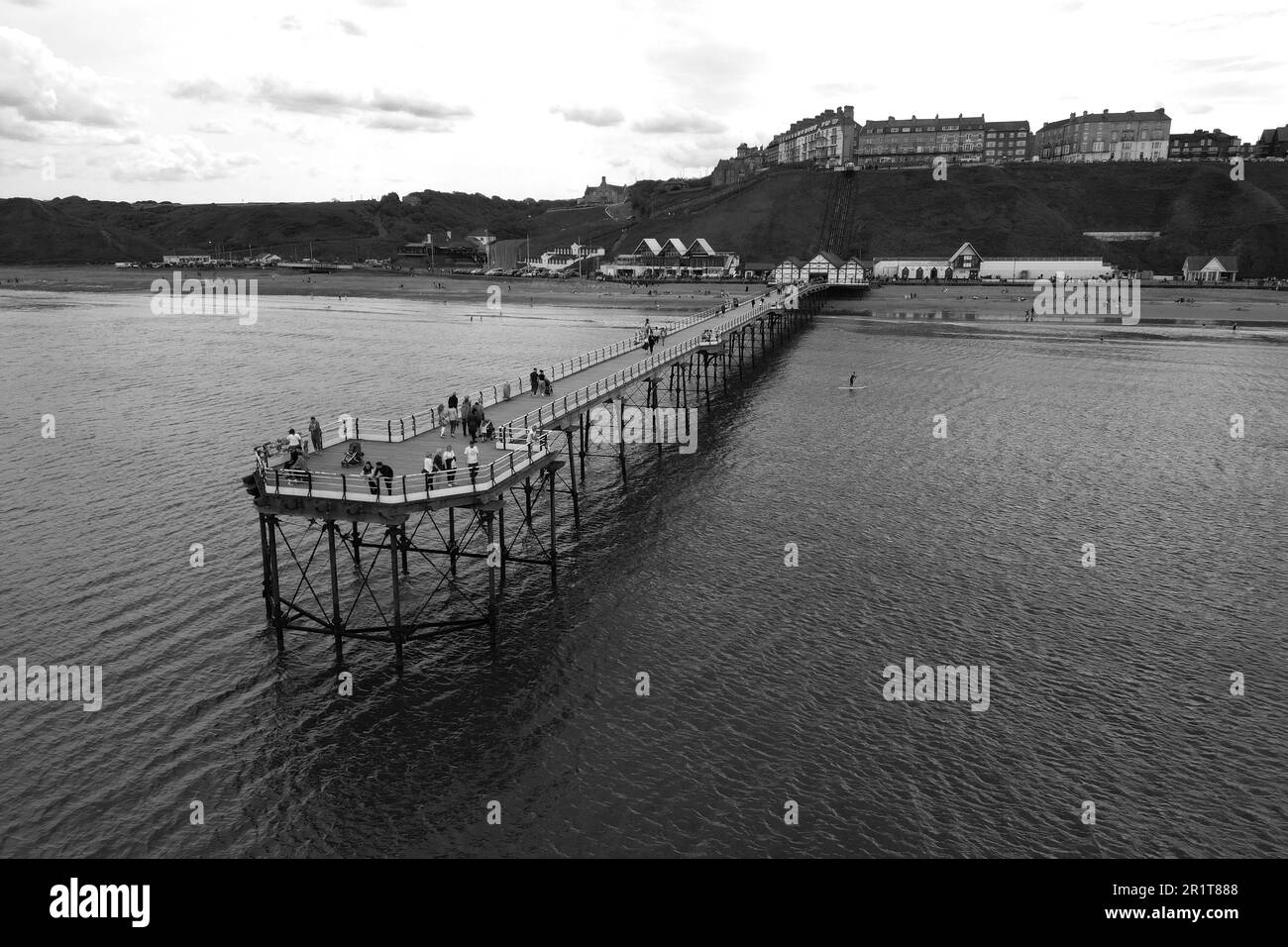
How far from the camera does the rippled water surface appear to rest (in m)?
20.8

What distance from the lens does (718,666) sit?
28438mm

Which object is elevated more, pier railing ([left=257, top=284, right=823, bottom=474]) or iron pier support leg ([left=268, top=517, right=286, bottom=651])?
pier railing ([left=257, top=284, right=823, bottom=474])

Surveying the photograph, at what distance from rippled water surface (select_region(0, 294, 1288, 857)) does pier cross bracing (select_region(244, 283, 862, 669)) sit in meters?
1.46

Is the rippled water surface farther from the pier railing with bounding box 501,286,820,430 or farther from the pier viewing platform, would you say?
the pier railing with bounding box 501,286,820,430

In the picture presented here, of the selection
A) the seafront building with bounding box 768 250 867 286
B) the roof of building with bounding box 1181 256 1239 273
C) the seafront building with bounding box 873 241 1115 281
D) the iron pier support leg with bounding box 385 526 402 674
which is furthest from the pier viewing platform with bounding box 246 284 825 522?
the roof of building with bounding box 1181 256 1239 273

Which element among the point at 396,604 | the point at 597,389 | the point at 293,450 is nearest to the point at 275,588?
the point at 293,450

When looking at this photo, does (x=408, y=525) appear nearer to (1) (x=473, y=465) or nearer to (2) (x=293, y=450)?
(2) (x=293, y=450)

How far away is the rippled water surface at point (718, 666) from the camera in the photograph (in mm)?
20766

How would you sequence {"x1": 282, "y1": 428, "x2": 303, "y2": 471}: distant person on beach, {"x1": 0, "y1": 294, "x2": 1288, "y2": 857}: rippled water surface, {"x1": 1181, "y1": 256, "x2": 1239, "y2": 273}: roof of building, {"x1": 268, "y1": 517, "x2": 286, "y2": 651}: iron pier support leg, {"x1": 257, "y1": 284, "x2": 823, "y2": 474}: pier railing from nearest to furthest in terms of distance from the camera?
{"x1": 0, "y1": 294, "x2": 1288, "y2": 857}: rippled water surface < {"x1": 268, "y1": 517, "x2": 286, "y2": 651}: iron pier support leg < {"x1": 282, "y1": 428, "x2": 303, "y2": 471}: distant person on beach < {"x1": 257, "y1": 284, "x2": 823, "y2": 474}: pier railing < {"x1": 1181, "y1": 256, "x2": 1239, "y2": 273}: roof of building

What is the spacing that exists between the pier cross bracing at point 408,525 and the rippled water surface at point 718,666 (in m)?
1.46

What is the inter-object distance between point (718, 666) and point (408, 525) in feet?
63.4

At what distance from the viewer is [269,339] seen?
114m
